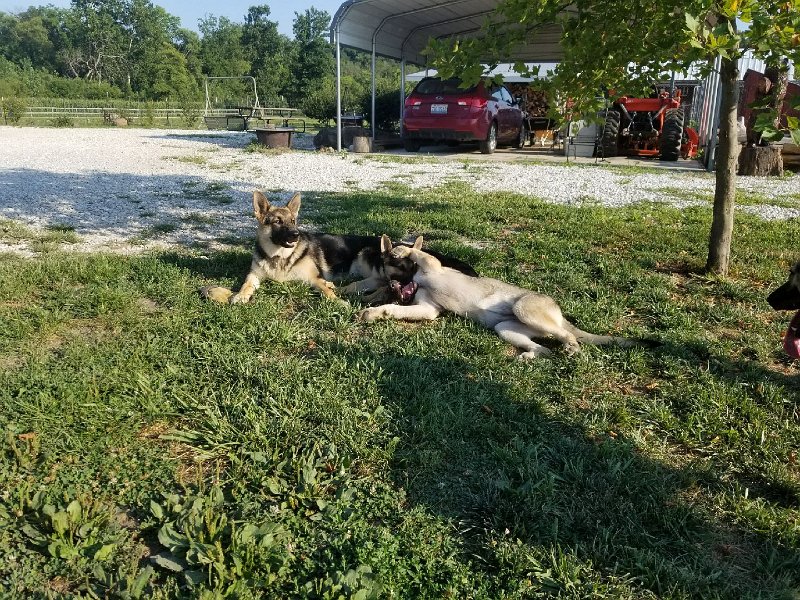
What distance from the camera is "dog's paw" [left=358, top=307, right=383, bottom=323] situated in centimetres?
450

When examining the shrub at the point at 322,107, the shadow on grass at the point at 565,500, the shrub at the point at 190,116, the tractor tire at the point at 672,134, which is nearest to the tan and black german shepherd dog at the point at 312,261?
the shadow on grass at the point at 565,500

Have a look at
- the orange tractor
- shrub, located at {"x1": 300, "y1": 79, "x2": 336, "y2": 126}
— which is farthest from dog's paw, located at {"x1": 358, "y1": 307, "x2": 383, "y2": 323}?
shrub, located at {"x1": 300, "y1": 79, "x2": 336, "y2": 126}

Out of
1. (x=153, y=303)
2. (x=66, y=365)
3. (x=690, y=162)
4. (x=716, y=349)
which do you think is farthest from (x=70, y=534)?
(x=690, y=162)

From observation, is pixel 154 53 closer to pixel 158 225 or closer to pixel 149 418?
pixel 158 225

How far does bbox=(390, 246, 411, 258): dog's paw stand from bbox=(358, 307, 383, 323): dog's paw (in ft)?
2.60

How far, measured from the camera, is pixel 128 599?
6.34ft

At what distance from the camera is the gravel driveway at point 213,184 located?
25.2ft

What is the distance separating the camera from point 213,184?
11.1m

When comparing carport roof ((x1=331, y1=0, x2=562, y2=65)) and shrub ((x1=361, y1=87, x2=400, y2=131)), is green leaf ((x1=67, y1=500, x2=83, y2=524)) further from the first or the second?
shrub ((x1=361, y1=87, x2=400, y2=131))

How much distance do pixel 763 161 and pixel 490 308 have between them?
1217 centimetres

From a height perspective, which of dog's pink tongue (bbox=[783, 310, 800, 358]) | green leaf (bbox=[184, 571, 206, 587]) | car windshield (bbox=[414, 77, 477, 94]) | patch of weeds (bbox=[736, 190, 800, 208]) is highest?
car windshield (bbox=[414, 77, 477, 94])

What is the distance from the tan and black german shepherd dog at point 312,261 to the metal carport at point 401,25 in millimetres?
10586

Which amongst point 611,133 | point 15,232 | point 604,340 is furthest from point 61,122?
point 604,340

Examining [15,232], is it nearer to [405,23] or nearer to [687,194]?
[687,194]
